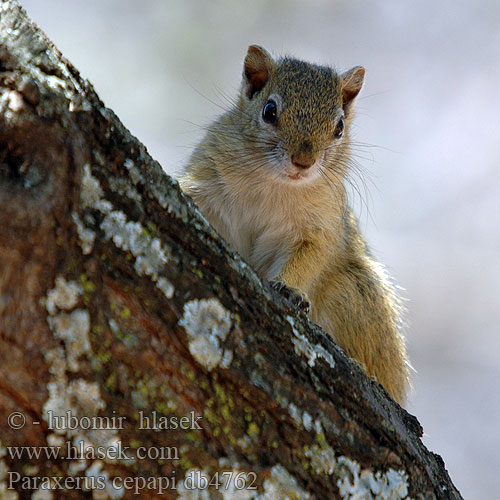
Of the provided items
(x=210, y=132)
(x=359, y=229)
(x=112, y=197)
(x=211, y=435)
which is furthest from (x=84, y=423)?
(x=359, y=229)

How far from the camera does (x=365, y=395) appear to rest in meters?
2.29

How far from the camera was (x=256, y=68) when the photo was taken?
16.0ft

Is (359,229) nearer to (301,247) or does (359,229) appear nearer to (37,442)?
(301,247)

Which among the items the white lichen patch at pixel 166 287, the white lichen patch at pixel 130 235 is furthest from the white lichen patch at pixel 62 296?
the white lichen patch at pixel 166 287

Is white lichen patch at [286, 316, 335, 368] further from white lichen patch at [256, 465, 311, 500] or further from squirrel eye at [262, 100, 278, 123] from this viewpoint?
squirrel eye at [262, 100, 278, 123]

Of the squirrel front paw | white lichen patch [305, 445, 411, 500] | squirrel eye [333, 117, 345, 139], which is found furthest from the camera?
squirrel eye [333, 117, 345, 139]

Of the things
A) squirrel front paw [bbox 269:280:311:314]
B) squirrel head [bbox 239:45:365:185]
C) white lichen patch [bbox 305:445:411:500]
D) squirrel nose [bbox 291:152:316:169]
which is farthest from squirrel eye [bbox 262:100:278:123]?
white lichen patch [bbox 305:445:411:500]

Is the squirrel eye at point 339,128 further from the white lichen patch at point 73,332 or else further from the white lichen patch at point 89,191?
the white lichen patch at point 73,332

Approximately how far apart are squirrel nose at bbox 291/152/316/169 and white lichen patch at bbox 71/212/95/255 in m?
2.48

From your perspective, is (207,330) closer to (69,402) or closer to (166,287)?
(166,287)

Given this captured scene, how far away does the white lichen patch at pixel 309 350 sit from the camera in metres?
2.14

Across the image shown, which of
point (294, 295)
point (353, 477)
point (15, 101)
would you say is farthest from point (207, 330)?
point (294, 295)

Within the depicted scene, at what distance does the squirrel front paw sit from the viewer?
3.66 metres

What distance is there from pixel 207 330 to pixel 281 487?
1.61 ft
